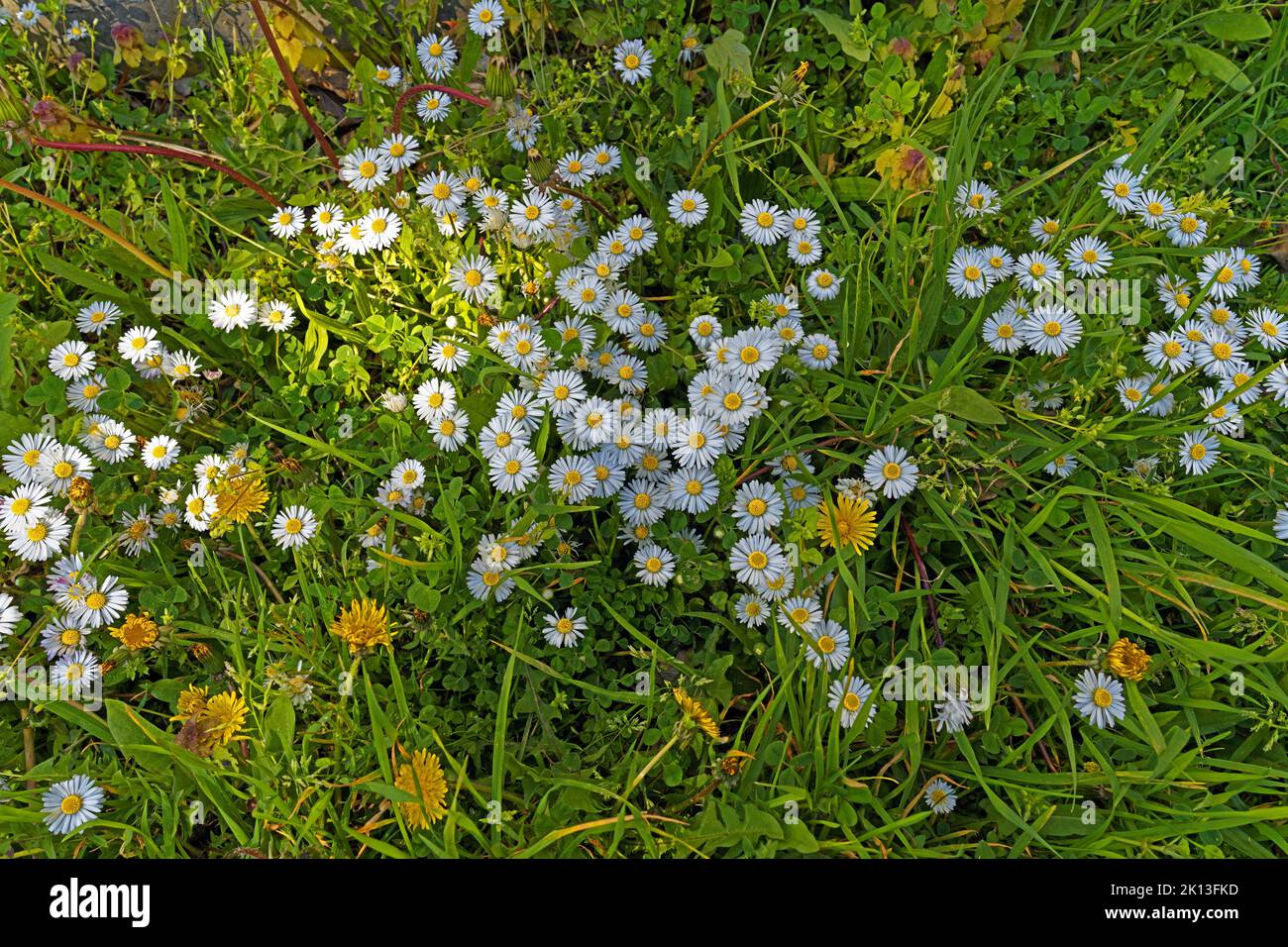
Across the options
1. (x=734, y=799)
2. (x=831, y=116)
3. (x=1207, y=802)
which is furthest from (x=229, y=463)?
(x=1207, y=802)

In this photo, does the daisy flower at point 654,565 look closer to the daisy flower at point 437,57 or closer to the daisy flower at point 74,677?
the daisy flower at point 74,677

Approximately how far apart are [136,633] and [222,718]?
1.01 feet

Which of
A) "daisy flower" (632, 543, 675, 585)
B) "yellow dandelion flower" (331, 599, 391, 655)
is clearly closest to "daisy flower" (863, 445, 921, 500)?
"daisy flower" (632, 543, 675, 585)

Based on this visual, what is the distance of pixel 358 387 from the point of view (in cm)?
231

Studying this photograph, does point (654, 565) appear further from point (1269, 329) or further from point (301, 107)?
point (1269, 329)

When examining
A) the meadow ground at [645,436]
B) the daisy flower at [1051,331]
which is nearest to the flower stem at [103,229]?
the meadow ground at [645,436]

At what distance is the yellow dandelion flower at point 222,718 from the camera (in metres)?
1.83

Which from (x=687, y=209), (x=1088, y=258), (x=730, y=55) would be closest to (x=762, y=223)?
(x=687, y=209)

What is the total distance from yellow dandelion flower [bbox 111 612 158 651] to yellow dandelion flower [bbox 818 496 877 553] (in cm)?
166

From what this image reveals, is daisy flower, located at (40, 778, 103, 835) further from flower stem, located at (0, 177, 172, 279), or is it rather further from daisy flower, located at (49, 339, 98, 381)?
flower stem, located at (0, 177, 172, 279)

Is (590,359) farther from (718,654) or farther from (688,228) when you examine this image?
(718,654)

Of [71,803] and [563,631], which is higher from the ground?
[563,631]

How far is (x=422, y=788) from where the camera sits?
68.8 inches

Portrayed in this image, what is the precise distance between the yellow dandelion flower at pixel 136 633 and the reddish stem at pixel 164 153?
4.25ft
